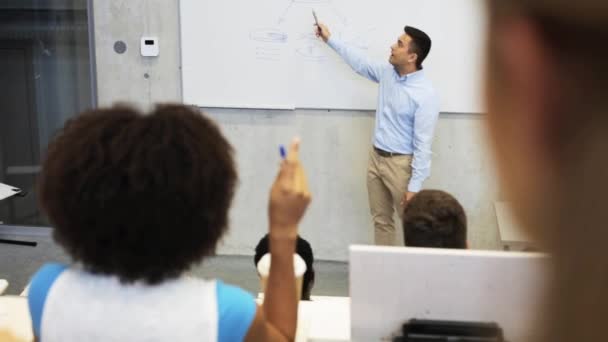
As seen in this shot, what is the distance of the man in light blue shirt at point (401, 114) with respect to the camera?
394 cm

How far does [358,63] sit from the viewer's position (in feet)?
13.6

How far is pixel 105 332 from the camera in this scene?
3.83 feet

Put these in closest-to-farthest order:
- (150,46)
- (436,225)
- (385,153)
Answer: (436,225), (385,153), (150,46)

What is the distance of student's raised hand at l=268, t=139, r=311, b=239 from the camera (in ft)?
4.18

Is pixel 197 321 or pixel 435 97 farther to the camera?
pixel 435 97

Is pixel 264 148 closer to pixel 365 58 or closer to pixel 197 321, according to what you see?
pixel 365 58

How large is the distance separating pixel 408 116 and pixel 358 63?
47 cm

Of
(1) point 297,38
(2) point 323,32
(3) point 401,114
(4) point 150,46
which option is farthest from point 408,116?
(4) point 150,46

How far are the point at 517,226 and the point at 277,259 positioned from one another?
1.00 m

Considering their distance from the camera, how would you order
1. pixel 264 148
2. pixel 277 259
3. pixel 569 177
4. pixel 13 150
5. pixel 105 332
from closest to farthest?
1. pixel 569 177
2. pixel 105 332
3. pixel 277 259
4. pixel 264 148
5. pixel 13 150

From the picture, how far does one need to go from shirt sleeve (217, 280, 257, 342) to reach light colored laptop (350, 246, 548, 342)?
32cm

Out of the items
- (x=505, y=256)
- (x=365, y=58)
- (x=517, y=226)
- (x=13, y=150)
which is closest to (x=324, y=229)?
(x=365, y=58)

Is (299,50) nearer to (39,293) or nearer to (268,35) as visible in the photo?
(268,35)

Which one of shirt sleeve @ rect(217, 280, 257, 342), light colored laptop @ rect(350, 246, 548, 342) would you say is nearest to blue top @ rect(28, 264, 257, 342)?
shirt sleeve @ rect(217, 280, 257, 342)
